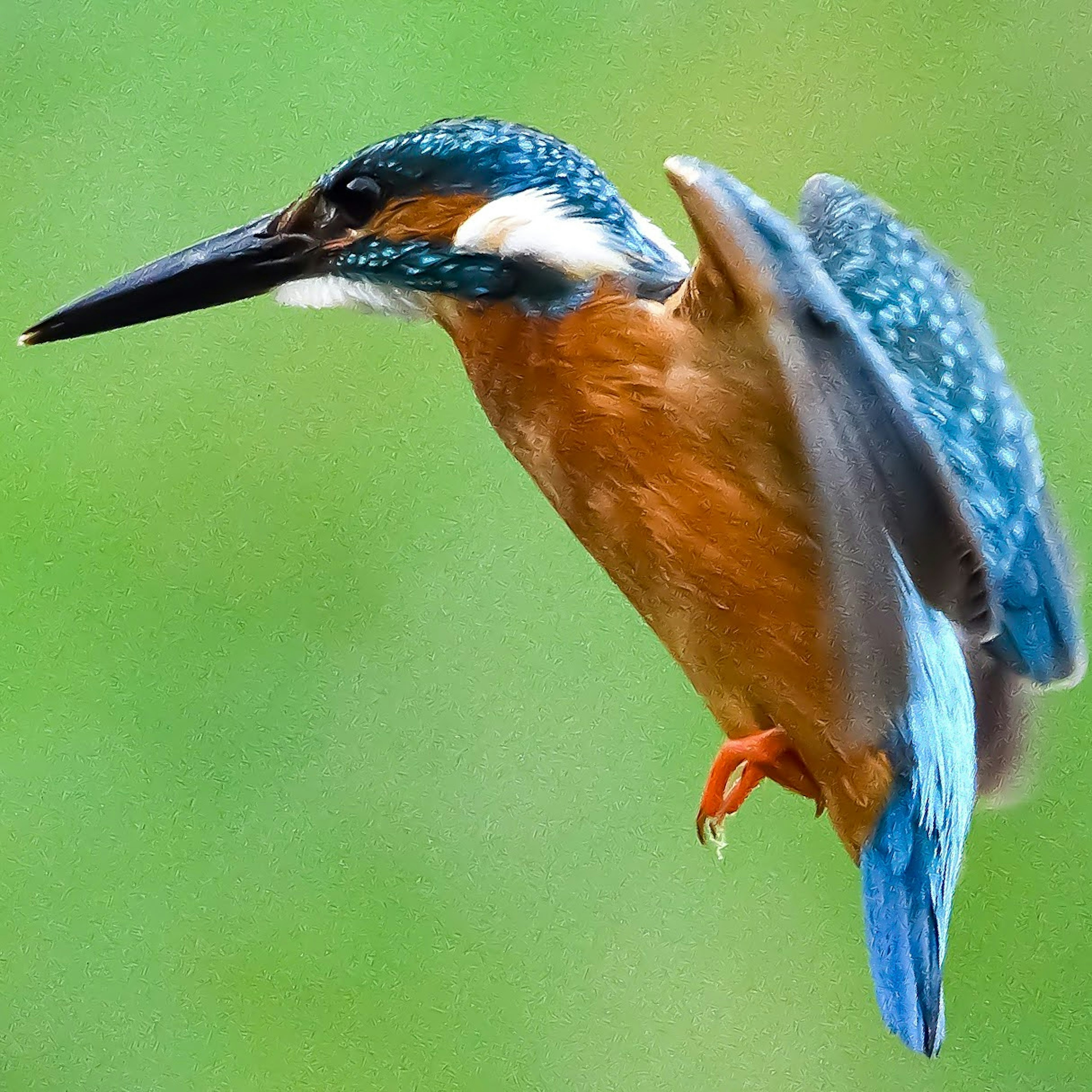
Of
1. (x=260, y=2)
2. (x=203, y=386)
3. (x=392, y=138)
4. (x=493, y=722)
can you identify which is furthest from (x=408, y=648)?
(x=260, y=2)

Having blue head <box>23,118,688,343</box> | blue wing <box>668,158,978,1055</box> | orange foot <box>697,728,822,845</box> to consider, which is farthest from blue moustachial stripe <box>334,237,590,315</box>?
orange foot <box>697,728,822,845</box>

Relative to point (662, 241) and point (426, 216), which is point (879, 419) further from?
point (426, 216)

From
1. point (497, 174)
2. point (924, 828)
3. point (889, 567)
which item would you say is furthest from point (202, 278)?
point (924, 828)

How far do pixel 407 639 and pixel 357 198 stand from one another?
0.29m

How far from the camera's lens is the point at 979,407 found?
0.74 meters

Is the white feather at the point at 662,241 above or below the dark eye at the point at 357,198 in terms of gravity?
below

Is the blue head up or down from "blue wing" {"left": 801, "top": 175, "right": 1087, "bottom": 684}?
up

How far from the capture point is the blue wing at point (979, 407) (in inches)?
29.0

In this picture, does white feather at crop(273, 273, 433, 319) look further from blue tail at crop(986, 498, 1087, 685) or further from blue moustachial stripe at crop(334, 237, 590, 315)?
blue tail at crop(986, 498, 1087, 685)

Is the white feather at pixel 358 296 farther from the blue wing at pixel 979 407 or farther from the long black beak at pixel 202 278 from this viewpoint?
the blue wing at pixel 979 407

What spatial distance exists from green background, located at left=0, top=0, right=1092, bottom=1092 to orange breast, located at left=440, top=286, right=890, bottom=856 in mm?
38

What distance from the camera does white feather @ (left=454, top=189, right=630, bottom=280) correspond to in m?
0.72

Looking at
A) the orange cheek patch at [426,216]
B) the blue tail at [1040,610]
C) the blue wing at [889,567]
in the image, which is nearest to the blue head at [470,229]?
the orange cheek patch at [426,216]

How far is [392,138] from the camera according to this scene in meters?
0.73
